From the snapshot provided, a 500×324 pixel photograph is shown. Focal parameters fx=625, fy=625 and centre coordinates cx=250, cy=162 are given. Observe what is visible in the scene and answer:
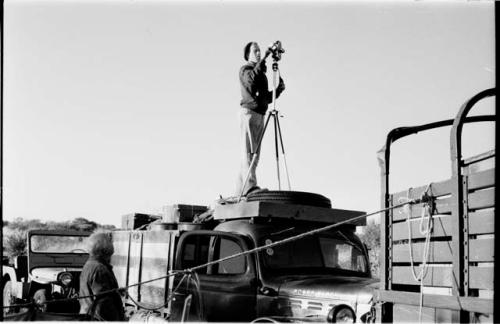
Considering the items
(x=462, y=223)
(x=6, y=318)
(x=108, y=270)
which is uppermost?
(x=462, y=223)

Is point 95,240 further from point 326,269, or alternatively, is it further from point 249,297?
point 326,269

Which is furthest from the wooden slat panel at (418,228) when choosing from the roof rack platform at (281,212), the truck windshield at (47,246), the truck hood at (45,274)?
the truck windshield at (47,246)

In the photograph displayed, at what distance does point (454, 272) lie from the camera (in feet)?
12.4

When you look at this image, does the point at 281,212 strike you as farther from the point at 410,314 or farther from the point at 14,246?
the point at 14,246

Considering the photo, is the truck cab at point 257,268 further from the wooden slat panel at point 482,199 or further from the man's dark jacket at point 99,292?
the wooden slat panel at point 482,199

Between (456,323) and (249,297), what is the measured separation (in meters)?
2.71

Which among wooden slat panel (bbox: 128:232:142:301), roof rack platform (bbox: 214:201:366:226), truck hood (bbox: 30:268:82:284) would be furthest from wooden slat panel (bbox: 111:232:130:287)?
truck hood (bbox: 30:268:82:284)

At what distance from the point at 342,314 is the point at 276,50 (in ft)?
13.2

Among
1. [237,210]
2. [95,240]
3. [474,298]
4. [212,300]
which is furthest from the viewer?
[237,210]

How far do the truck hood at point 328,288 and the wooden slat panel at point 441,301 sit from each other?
0.86 metres

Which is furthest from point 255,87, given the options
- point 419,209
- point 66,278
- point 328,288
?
point 419,209

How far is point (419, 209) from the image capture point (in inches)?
166

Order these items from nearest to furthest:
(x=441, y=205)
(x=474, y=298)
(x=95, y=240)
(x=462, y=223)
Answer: (x=474, y=298) → (x=462, y=223) → (x=441, y=205) → (x=95, y=240)

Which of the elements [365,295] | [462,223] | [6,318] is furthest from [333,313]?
[6,318]
